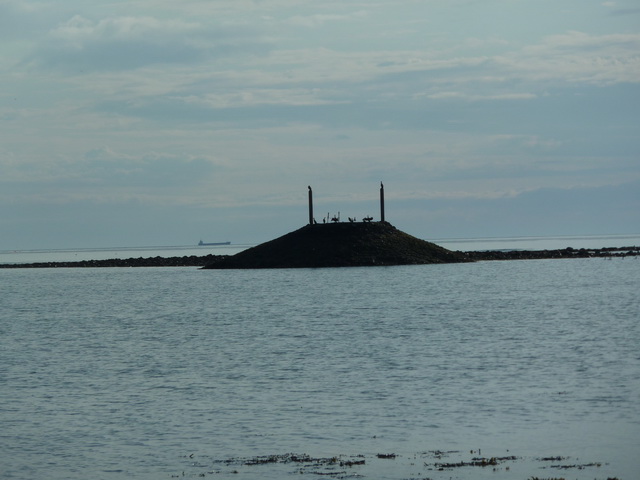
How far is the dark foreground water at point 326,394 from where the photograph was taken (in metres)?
22.8

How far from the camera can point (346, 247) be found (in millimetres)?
140625

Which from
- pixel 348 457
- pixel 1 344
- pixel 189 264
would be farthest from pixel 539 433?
pixel 189 264

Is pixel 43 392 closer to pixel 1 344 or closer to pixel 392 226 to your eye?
pixel 1 344

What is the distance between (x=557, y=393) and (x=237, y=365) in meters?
16.5

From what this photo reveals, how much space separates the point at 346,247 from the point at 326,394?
10802 centimetres

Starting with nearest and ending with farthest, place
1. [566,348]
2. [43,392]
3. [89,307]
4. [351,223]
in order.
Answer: [43,392]
[566,348]
[89,307]
[351,223]

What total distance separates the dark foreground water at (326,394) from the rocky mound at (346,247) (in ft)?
219

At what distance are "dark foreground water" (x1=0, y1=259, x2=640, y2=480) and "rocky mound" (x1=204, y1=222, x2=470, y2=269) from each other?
66.7 meters

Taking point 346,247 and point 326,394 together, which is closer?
point 326,394

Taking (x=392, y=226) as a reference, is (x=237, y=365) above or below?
below

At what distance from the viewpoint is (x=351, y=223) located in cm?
14325

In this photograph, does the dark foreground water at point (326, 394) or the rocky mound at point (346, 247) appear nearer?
the dark foreground water at point (326, 394)

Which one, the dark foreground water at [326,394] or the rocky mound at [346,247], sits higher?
the rocky mound at [346,247]

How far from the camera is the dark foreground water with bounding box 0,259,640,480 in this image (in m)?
22.8
